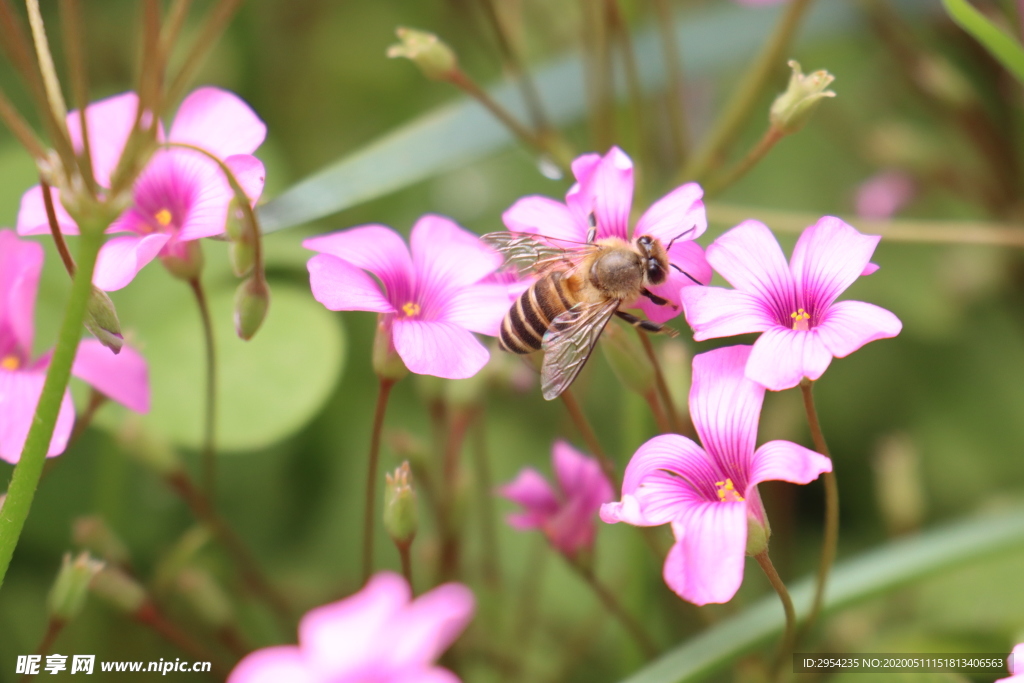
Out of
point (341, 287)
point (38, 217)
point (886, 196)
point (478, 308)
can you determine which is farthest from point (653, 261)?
point (886, 196)

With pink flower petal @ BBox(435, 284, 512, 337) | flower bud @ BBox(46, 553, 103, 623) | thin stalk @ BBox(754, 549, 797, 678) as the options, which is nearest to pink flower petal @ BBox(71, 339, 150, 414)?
flower bud @ BBox(46, 553, 103, 623)

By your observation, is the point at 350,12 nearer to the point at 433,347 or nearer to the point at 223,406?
the point at 223,406

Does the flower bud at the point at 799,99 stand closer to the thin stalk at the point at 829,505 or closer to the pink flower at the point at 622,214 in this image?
the pink flower at the point at 622,214

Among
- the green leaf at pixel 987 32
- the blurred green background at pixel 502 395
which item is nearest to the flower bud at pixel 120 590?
the blurred green background at pixel 502 395

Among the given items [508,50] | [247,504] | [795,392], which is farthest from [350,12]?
[795,392]

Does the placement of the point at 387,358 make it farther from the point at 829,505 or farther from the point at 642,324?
the point at 829,505
